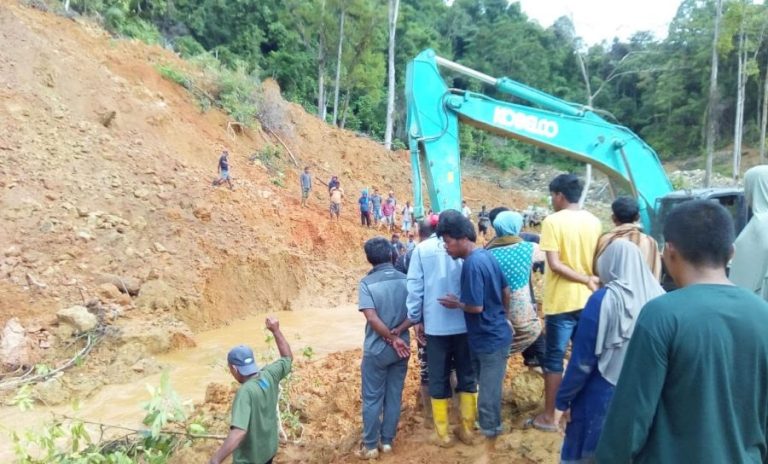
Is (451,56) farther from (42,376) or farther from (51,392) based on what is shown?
(51,392)

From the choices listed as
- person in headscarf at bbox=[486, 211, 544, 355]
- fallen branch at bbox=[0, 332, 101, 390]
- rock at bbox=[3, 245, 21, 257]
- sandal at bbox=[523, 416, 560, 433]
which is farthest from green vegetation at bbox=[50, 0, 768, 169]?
sandal at bbox=[523, 416, 560, 433]

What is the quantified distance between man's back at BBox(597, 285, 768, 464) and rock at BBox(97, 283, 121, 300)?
9069mm

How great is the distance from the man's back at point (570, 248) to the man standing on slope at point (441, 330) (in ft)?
2.10

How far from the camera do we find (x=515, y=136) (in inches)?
262

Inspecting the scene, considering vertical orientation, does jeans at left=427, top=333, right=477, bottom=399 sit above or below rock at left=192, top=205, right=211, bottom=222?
below

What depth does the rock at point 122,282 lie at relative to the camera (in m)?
9.59

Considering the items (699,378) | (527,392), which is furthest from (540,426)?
(699,378)

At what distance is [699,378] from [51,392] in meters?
7.40

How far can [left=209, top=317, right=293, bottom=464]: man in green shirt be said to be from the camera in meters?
3.19

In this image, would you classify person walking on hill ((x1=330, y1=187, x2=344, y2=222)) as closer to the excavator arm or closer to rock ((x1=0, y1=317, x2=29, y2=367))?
rock ((x1=0, y1=317, x2=29, y2=367))

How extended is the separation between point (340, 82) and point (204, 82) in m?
9.79

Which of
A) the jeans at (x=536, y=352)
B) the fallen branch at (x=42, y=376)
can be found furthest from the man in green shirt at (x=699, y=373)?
the fallen branch at (x=42, y=376)

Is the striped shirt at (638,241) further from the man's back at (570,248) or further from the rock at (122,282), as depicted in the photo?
the rock at (122,282)

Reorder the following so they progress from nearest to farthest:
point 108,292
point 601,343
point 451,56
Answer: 1. point 601,343
2. point 108,292
3. point 451,56
